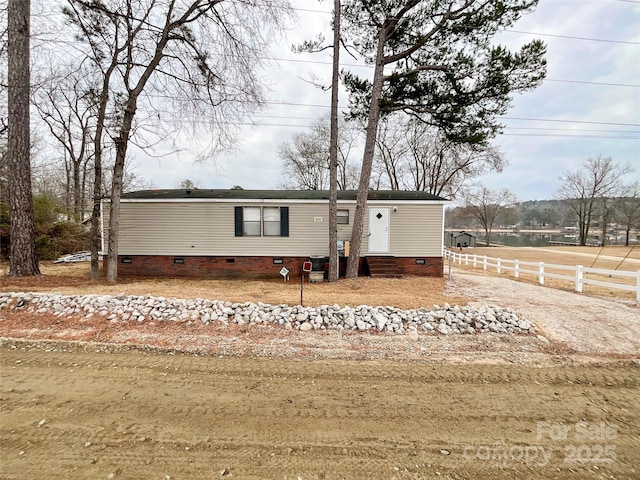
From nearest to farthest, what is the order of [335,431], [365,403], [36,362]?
1. [335,431]
2. [365,403]
3. [36,362]

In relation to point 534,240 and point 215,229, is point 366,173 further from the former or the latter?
point 534,240

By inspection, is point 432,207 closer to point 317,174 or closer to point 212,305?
point 212,305

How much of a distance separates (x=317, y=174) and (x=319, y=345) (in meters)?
26.0

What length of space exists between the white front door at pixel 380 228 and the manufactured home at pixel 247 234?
0.04 m

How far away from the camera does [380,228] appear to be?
10781mm

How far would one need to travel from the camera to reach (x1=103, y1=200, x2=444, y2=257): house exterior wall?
1051 cm

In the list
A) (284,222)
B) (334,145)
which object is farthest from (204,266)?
(334,145)

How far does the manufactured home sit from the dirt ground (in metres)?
5.82

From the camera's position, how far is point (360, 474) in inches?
78.9

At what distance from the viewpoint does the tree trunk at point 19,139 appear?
7352mm

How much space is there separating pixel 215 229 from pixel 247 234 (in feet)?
3.71

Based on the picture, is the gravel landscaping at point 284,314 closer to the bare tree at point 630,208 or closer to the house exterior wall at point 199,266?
the house exterior wall at point 199,266

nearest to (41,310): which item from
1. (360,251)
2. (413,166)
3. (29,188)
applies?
(29,188)

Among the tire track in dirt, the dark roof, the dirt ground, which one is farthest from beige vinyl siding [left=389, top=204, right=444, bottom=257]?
the tire track in dirt
